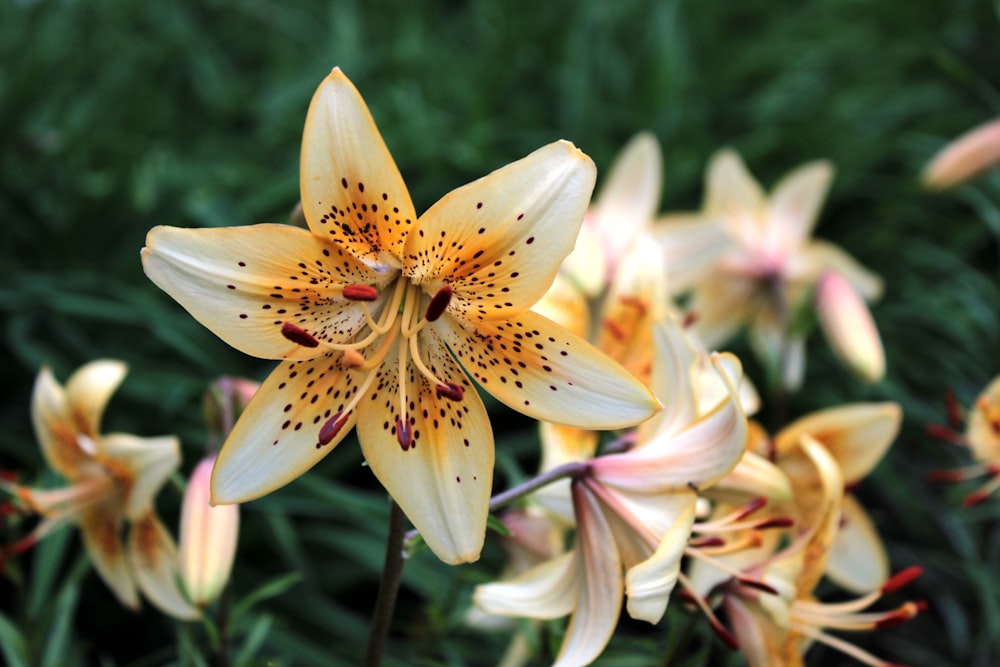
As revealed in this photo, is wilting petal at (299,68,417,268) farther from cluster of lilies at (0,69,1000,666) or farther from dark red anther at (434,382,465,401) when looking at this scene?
dark red anther at (434,382,465,401)

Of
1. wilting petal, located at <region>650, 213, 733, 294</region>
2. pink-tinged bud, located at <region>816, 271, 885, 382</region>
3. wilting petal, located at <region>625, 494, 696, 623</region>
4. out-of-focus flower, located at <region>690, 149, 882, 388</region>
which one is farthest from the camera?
out-of-focus flower, located at <region>690, 149, 882, 388</region>

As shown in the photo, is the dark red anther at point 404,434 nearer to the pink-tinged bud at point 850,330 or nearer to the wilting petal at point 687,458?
the wilting petal at point 687,458

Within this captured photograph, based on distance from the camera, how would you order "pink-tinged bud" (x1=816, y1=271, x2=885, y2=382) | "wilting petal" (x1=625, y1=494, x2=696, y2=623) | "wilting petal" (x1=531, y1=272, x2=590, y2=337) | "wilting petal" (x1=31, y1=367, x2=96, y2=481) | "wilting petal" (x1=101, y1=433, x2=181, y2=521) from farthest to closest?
"pink-tinged bud" (x1=816, y1=271, x2=885, y2=382) → "wilting petal" (x1=531, y1=272, x2=590, y2=337) → "wilting petal" (x1=31, y1=367, x2=96, y2=481) → "wilting petal" (x1=101, y1=433, x2=181, y2=521) → "wilting petal" (x1=625, y1=494, x2=696, y2=623)

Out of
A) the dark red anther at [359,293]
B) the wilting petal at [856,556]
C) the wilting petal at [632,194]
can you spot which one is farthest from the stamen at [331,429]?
the wilting petal at [632,194]

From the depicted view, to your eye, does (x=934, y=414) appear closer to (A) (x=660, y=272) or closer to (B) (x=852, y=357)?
(B) (x=852, y=357)

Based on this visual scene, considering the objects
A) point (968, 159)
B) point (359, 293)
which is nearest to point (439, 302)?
point (359, 293)

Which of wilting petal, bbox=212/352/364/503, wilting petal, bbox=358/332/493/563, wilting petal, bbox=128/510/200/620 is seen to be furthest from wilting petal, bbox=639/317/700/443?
wilting petal, bbox=128/510/200/620

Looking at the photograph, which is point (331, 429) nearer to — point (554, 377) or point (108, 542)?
point (554, 377)
